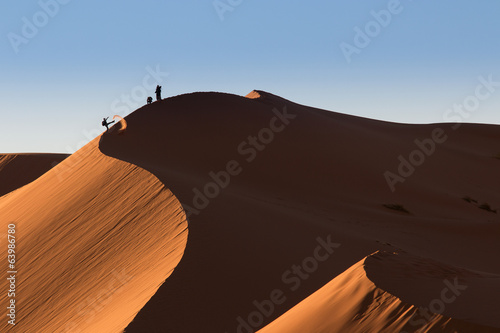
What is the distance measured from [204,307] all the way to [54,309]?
3.12m

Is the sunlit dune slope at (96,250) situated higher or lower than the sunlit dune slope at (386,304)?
higher

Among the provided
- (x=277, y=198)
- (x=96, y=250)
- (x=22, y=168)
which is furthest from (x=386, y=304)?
(x=22, y=168)

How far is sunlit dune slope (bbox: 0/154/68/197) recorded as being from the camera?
145 feet

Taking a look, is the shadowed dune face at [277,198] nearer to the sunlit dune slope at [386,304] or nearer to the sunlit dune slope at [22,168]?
the sunlit dune slope at [386,304]

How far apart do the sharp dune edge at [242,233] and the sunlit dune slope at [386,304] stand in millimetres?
20

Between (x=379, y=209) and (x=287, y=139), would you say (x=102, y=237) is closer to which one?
(x=379, y=209)

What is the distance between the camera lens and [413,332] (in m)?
5.88

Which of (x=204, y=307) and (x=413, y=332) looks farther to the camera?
(x=204, y=307)

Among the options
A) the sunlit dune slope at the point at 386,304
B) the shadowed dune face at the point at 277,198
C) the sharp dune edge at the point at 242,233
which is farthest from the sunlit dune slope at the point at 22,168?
the sunlit dune slope at the point at 386,304

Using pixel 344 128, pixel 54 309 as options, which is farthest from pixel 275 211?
pixel 344 128

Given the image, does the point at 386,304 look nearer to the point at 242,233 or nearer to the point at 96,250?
the point at 242,233

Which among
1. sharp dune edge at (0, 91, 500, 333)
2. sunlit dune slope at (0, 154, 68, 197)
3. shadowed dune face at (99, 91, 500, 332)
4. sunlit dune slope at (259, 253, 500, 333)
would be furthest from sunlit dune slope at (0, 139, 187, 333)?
sunlit dune slope at (0, 154, 68, 197)

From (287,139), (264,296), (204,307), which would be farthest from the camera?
(287,139)

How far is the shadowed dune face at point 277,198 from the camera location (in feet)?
33.7
